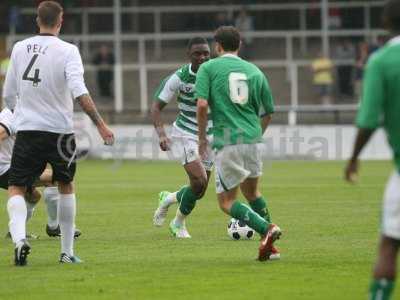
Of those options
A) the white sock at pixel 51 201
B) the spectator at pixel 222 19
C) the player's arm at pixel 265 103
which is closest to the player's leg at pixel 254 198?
the player's arm at pixel 265 103

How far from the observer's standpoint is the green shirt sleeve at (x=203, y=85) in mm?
11391

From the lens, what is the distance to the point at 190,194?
46.6 feet

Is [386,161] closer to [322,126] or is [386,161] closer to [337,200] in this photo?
[322,126]

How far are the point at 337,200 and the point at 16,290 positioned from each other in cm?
1014

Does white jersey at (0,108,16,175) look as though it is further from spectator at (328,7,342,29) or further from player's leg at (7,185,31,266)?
spectator at (328,7,342,29)

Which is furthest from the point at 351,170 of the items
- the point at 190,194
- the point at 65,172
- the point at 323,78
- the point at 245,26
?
the point at 245,26

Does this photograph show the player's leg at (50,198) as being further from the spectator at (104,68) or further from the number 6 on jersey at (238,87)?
the spectator at (104,68)

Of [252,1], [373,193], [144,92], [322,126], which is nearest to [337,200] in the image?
[373,193]

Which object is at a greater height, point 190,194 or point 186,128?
point 186,128

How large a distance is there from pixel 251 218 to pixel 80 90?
200 cm

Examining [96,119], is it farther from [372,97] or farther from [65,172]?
[372,97]

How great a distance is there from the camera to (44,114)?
1131cm

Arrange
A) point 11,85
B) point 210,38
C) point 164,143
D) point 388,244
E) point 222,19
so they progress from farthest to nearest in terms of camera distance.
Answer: point 222,19 < point 210,38 < point 164,143 < point 11,85 < point 388,244

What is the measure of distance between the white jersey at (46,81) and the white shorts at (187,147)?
303 cm
